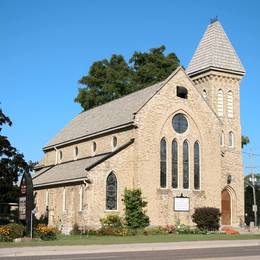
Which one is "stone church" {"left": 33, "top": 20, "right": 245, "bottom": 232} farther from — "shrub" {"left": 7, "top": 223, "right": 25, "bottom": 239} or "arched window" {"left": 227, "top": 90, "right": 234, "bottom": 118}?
"shrub" {"left": 7, "top": 223, "right": 25, "bottom": 239}

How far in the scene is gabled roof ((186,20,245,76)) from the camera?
2083 inches

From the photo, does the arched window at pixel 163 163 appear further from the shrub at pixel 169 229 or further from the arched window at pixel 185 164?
the shrub at pixel 169 229

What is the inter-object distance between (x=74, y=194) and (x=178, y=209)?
8618mm

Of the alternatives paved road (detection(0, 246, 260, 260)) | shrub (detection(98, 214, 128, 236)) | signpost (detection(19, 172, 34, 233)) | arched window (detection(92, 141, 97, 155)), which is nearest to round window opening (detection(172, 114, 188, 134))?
arched window (detection(92, 141, 97, 155))

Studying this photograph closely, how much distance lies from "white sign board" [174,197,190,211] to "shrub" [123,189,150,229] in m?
3.10

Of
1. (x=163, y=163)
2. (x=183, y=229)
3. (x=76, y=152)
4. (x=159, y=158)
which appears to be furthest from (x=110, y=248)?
(x=76, y=152)

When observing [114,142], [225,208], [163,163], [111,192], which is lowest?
[225,208]

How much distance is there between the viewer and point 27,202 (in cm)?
3200

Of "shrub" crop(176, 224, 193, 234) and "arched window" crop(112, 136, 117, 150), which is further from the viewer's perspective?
"arched window" crop(112, 136, 117, 150)

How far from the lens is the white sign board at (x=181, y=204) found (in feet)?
139

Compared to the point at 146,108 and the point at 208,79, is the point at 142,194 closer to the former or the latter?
the point at 146,108

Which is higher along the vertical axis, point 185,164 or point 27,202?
point 185,164

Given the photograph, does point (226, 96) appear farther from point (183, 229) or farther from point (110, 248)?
point (110, 248)

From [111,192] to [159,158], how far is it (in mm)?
4974
